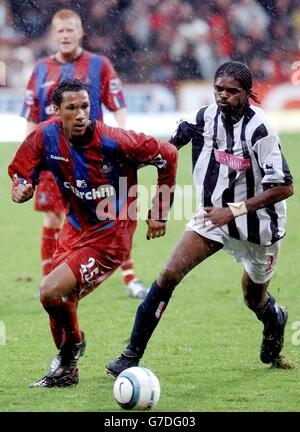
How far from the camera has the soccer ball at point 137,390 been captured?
592 centimetres

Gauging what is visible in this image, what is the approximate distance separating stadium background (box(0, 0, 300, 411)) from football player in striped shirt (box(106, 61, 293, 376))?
390 mm

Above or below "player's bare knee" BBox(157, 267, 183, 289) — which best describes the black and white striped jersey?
above

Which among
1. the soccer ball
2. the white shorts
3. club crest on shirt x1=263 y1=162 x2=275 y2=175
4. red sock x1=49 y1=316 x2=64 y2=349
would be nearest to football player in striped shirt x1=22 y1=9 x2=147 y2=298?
the white shorts

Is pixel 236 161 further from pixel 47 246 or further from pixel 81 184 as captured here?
pixel 47 246

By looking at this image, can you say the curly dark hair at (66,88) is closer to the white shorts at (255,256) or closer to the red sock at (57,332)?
the white shorts at (255,256)

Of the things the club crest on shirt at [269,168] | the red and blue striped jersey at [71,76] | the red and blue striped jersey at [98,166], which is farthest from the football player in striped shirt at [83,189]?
the red and blue striped jersey at [71,76]

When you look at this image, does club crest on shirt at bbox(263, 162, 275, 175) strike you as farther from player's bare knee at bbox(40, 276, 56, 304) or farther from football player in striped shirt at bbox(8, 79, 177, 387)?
→ player's bare knee at bbox(40, 276, 56, 304)

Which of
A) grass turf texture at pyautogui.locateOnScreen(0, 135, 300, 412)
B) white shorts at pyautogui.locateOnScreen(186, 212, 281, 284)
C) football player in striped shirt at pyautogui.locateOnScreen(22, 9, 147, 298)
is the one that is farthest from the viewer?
football player in striped shirt at pyautogui.locateOnScreen(22, 9, 147, 298)

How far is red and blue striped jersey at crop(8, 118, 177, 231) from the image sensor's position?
263 inches

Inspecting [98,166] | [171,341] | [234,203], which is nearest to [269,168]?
[234,203]

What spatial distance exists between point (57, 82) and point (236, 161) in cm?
351

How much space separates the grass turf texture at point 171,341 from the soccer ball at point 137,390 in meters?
0.08

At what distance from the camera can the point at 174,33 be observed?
22453 mm
